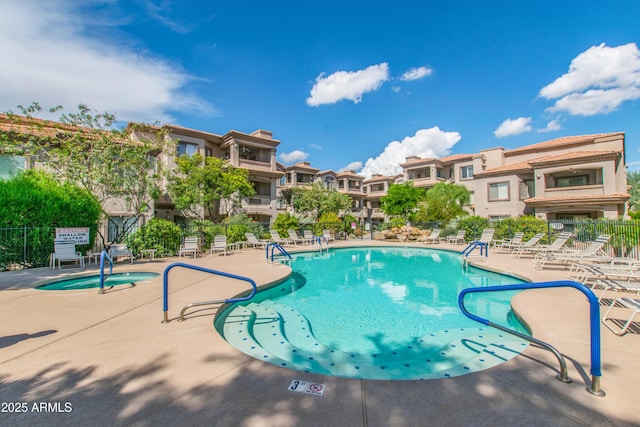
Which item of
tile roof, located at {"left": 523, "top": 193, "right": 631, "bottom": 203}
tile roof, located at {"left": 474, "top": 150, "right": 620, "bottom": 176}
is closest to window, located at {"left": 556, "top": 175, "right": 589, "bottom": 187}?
tile roof, located at {"left": 474, "top": 150, "right": 620, "bottom": 176}

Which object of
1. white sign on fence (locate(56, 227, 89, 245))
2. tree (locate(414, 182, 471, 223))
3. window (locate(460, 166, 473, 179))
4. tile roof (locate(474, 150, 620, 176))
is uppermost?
window (locate(460, 166, 473, 179))

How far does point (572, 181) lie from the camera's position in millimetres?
24078

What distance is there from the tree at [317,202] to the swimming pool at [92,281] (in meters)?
21.4

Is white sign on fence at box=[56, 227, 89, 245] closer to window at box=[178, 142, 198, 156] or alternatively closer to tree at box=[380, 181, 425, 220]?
window at box=[178, 142, 198, 156]

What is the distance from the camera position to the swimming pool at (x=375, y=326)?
421cm

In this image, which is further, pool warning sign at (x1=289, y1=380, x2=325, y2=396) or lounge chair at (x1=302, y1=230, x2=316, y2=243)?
lounge chair at (x1=302, y1=230, x2=316, y2=243)

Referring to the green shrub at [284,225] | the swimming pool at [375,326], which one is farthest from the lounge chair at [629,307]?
the green shrub at [284,225]

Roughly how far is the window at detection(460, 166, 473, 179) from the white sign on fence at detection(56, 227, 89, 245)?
125 feet

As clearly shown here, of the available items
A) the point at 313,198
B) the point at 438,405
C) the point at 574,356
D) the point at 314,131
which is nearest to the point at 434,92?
the point at 314,131

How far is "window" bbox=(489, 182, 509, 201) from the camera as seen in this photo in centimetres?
2698

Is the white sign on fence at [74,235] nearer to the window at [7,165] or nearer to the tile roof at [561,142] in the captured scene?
the window at [7,165]

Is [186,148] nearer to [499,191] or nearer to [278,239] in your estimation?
A: [278,239]

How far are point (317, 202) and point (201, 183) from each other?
1284cm

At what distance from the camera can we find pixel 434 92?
22078mm
